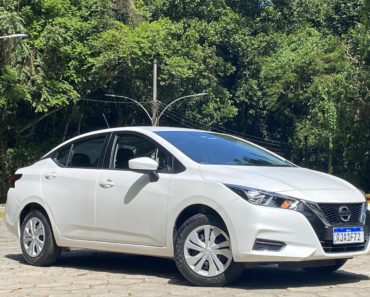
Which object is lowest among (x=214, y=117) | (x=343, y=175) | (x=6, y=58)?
(x=343, y=175)

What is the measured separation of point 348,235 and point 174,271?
7.09ft

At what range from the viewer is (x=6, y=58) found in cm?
3184

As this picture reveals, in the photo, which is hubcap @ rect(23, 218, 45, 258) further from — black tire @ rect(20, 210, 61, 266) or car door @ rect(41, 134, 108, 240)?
car door @ rect(41, 134, 108, 240)

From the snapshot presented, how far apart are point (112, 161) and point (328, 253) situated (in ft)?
8.87

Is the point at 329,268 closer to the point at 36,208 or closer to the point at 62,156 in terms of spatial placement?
the point at 62,156

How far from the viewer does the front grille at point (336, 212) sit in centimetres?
728

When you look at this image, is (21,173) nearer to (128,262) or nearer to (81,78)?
(128,262)

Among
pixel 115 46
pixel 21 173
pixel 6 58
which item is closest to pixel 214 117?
pixel 115 46

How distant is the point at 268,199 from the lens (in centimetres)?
721

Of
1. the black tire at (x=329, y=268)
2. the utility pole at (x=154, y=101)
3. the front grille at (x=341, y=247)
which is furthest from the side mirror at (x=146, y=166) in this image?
the utility pole at (x=154, y=101)

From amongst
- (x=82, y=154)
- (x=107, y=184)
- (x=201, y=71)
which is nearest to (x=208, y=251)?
(x=107, y=184)

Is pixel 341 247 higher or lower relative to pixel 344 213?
lower

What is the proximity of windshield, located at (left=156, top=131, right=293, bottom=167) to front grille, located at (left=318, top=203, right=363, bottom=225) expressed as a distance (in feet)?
3.82

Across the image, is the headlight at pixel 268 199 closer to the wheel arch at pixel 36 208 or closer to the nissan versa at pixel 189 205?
the nissan versa at pixel 189 205
